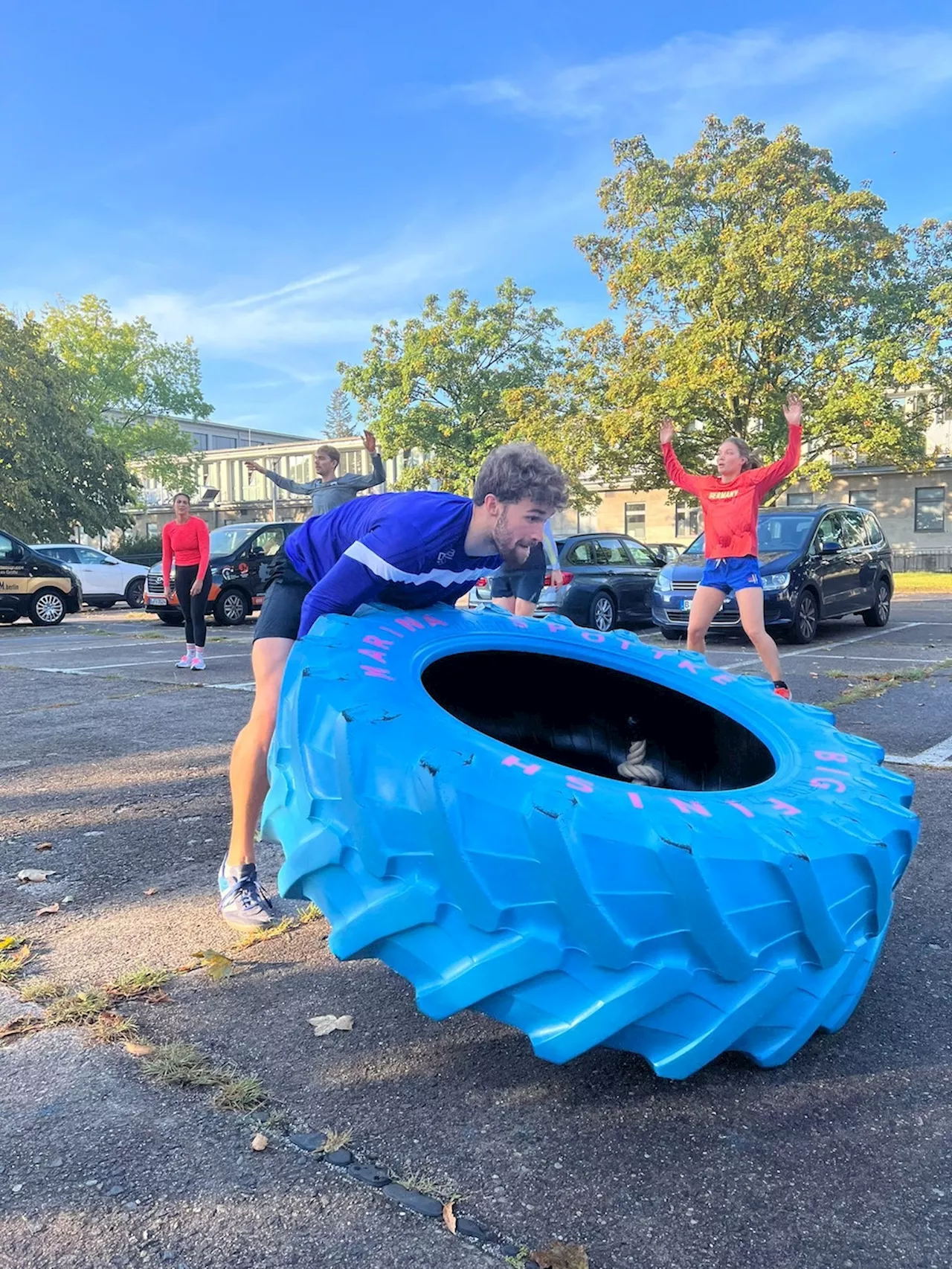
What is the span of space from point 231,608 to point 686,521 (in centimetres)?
3082

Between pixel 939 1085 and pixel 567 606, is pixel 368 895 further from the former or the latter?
A: pixel 567 606

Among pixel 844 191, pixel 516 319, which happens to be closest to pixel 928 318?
pixel 844 191

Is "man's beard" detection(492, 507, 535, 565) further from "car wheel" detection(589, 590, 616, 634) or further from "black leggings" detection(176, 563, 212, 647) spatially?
"car wheel" detection(589, 590, 616, 634)

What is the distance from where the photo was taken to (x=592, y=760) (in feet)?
12.1

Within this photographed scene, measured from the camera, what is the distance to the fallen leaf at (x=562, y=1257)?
5.11ft

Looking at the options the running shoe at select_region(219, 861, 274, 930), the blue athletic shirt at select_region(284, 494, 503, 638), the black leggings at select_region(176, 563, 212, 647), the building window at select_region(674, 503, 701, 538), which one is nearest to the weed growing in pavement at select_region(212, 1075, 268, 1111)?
the running shoe at select_region(219, 861, 274, 930)

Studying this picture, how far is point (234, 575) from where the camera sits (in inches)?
631

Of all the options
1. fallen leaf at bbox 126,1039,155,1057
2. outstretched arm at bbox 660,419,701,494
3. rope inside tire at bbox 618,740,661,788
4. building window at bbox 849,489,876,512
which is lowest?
fallen leaf at bbox 126,1039,155,1057

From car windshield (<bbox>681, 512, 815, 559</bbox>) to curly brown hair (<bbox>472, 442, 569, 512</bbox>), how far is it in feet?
31.2

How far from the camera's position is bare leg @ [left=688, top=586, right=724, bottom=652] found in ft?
21.5

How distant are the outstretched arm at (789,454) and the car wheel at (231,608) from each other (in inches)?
431

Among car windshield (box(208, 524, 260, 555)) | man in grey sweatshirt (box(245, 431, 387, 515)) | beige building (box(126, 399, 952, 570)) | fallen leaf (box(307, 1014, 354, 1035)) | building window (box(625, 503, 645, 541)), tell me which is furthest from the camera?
building window (box(625, 503, 645, 541))

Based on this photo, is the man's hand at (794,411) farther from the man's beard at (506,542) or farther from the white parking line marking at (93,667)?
the white parking line marking at (93,667)

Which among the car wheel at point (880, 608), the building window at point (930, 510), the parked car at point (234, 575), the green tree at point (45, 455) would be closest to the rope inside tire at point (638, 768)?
the car wheel at point (880, 608)
